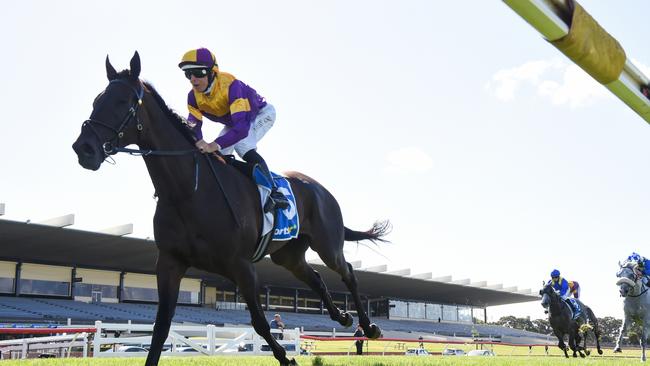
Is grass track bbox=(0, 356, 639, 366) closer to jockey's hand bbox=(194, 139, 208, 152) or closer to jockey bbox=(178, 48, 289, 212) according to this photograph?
jockey bbox=(178, 48, 289, 212)

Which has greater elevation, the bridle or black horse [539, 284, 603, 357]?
the bridle

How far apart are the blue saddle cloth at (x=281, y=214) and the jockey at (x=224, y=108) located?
59 mm

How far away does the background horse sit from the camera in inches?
468

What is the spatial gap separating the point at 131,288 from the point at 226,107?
39.8 m

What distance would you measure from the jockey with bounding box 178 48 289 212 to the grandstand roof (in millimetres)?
27132

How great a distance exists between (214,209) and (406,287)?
177 feet

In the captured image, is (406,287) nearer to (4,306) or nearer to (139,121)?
(4,306)

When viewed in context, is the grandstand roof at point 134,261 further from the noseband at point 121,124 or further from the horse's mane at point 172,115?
the noseband at point 121,124

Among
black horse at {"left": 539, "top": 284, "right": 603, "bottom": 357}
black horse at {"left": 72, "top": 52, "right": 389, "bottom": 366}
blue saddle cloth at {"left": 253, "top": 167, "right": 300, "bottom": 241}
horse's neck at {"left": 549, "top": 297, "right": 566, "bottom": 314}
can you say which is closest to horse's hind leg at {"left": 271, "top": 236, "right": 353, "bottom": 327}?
blue saddle cloth at {"left": 253, "top": 167, "right": 300, "bottom": 241}

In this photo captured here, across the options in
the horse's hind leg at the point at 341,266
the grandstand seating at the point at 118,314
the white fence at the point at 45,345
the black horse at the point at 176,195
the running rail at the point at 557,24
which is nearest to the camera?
the running rail at the point at 557,24

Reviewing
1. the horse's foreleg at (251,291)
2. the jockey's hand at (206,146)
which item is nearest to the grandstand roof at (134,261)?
the jockey's hand at (206,146)

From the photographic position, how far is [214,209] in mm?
5430

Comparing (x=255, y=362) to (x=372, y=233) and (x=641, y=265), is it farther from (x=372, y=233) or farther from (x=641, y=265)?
(x=641, y=265)

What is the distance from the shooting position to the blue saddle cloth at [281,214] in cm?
614
